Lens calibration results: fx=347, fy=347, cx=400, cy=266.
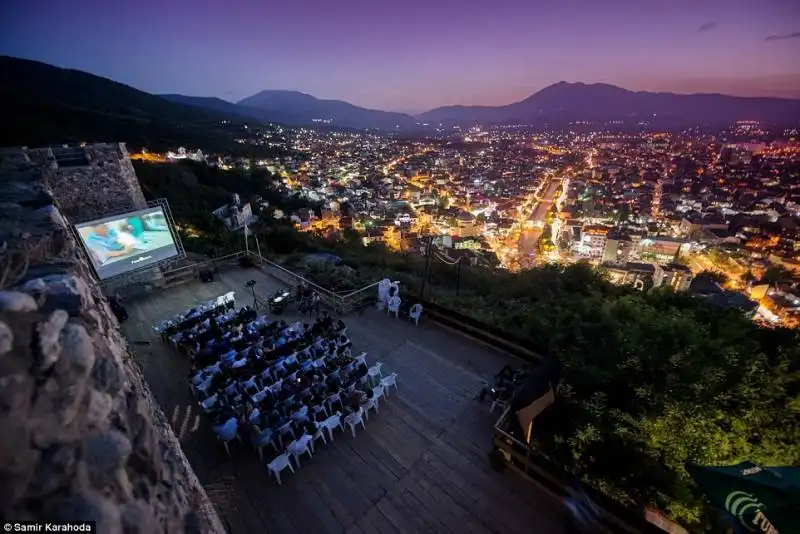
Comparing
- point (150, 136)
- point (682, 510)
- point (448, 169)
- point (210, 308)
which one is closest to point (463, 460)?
point (682, 510)

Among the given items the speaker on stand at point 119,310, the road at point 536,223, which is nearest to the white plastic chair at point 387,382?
the speaker on stand at point 119,310

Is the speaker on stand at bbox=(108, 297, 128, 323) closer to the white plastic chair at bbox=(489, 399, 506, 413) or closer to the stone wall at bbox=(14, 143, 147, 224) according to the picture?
the stone wall at bbox=(14, 143, 147, 224)

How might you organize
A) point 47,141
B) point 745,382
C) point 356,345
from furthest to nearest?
point 47,141
point 356,345
point 745,382

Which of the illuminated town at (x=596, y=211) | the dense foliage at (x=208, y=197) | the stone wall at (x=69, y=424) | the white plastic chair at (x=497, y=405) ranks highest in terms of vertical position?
the stone wall at (x=69, y=424)

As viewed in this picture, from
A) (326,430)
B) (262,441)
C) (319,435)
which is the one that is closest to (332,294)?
(326,430)

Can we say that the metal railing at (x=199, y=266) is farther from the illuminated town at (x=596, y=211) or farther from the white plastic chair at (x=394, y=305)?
the illuminated town at (x=596, y=211)

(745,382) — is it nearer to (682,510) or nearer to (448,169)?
(682,510)

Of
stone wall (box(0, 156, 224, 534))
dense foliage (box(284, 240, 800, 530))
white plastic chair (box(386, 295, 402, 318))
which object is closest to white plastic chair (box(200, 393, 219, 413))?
white plastic chair (box(386, 295, 402, 318))
